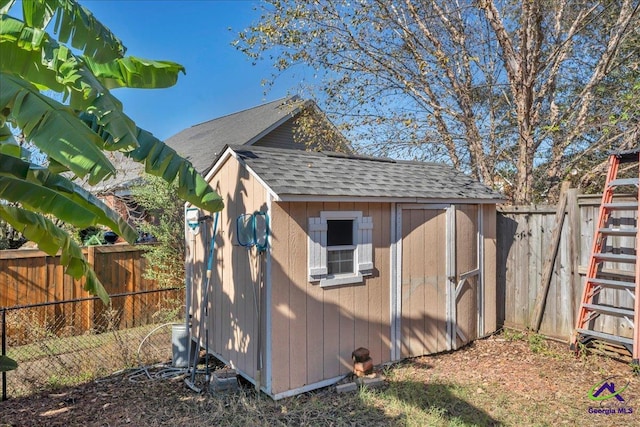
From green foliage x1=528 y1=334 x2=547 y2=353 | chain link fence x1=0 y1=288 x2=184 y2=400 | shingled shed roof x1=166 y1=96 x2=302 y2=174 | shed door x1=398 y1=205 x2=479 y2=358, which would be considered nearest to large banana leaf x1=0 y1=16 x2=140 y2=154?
chain link fence x1=0 y1=288 x2=184 y2=400

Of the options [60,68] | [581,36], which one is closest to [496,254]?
[581,36]

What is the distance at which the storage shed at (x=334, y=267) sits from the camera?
4316 millimetres

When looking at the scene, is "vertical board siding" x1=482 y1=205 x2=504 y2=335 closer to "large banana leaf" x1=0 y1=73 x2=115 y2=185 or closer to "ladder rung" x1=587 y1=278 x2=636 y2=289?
"ladder rung" x1=587 y1=278 x2=636 y2=289

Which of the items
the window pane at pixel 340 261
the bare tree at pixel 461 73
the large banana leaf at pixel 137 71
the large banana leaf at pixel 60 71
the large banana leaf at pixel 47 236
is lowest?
the window pane at pixel 340 261

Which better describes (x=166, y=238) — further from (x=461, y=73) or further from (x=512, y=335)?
(x=461, y=73)

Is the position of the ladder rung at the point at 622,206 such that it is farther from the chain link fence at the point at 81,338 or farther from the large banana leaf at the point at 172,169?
the chain link fence at the point at 81,338

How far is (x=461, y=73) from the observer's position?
8219 millimetres

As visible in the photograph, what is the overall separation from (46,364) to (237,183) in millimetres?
3991

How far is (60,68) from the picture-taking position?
303cm

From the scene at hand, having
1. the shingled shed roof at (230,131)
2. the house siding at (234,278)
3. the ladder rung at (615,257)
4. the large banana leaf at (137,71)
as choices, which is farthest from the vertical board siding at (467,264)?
the shingled shed roof at (230,131)

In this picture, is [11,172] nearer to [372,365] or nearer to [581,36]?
[372,365]

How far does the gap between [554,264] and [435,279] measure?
1899 mm

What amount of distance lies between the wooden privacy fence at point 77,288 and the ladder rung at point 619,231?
280 inches

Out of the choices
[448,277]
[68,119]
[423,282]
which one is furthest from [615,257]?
[68,119]
